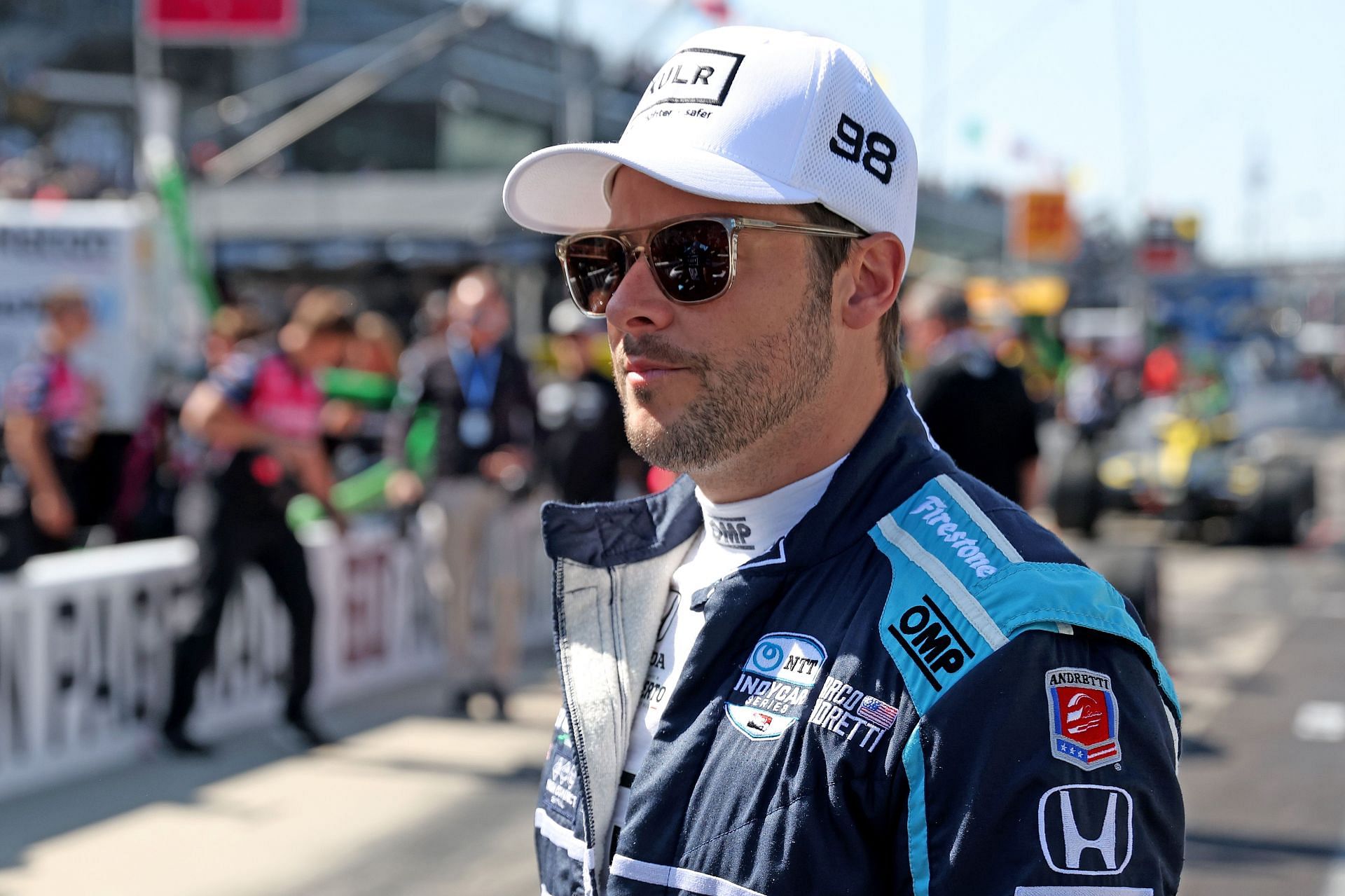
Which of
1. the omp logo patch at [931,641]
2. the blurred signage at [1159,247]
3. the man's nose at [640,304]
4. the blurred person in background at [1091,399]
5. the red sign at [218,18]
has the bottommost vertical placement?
the blurred person in background at [1091,399]

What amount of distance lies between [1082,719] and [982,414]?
504 centimetres

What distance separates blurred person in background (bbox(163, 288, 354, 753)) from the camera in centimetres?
632

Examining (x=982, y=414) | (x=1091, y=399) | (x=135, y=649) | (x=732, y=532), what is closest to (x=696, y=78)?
(x=732, y=532)

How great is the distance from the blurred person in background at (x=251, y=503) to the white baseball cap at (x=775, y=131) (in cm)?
500

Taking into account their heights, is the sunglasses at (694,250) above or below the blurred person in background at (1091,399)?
above

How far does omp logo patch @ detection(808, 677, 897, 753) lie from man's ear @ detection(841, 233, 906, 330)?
1.55 feet

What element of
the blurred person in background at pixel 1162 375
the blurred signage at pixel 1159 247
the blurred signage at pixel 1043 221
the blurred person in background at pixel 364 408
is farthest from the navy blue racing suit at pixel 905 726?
the blurred signage at pixel 1159 247

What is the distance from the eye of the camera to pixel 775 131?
1.53 meters

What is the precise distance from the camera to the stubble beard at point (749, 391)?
1.61 m

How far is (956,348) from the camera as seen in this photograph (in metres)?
6.50

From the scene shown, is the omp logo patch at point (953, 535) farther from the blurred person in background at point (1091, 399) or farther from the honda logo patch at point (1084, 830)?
the blurred person in background at point (1091, 399)

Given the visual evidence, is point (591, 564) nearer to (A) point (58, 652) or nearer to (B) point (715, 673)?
(B) point (715, 673)

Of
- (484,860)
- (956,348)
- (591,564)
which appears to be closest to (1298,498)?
(956,348)

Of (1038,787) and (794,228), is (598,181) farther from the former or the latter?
(1038,787)
